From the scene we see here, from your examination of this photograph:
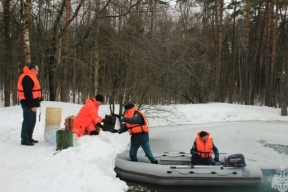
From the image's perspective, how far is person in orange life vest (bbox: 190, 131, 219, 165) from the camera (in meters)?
6.82

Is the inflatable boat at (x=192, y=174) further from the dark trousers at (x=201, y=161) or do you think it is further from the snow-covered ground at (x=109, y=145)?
the snow-covered ground at (x=109, y=145)

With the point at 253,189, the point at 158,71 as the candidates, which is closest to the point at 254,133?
the point at 158,71

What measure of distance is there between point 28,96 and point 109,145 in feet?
6.45

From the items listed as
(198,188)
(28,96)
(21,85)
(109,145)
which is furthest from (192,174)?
(21,85)

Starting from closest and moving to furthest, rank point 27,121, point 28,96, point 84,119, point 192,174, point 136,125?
1. point 28,96
2. point 27,121
3. point 192,174
4. point 136,125
5. point 84,119

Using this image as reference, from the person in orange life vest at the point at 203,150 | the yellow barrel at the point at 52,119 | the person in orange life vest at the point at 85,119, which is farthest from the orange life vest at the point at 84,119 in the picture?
the person in orange life vest at the point at 203,150

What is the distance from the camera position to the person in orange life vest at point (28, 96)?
5893 millimetres

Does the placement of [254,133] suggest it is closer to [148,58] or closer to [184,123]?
[184,123]

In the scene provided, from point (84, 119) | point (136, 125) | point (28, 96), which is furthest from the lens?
point (84, 119)

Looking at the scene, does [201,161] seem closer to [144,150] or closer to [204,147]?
[204,147]

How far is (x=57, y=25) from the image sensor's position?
1356 cm

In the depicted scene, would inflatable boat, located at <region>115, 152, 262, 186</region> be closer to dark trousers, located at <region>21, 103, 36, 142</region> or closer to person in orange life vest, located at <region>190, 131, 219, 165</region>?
person in orange life vest, located at <region>190, 131, 219, 165</region>

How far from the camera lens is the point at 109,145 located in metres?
6.70

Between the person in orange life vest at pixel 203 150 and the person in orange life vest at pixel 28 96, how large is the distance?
3465 millimetres
